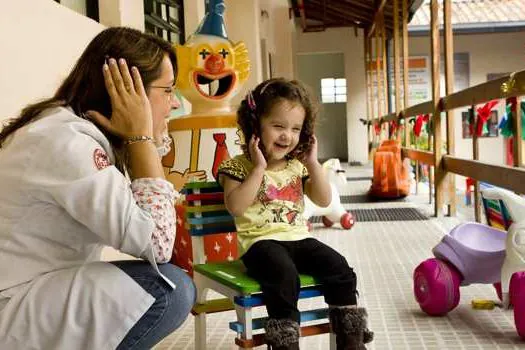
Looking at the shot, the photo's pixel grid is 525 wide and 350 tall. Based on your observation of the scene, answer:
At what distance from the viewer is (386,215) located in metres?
5.06

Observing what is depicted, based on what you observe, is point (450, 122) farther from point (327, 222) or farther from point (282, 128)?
point (282, 128)

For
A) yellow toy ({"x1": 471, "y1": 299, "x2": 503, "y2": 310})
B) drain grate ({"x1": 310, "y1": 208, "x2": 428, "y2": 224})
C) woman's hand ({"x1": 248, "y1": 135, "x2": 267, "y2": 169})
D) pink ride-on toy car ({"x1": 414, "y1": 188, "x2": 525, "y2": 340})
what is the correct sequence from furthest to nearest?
drain grate ({"x1": 310, "y1": 208, "x2": 428, "y2": 224}) → yellow toy ({"x1": 471, "y1": 299, "x2": 503, "y2": 310}) → pink ride-on toy car ({"x1": 414, "y1": 188, "x2": 525, "y2": 340}) → woman's hand ({"x1": 248, "y1": 135, "x2": 267, "y2": 169})

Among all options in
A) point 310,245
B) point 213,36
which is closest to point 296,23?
point 213,36

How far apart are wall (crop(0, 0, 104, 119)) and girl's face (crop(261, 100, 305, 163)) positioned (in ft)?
2.46

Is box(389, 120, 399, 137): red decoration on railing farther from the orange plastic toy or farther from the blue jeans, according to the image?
the blue jeans

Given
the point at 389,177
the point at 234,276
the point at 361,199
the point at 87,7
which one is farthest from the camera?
the point at 361,199

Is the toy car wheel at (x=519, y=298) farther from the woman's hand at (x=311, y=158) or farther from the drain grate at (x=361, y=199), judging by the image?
the drain grate at (x=361, y=199)

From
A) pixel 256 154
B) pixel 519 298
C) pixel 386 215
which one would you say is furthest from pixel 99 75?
pixel 386 215

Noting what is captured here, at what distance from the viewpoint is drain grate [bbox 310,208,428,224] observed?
483 centimetres

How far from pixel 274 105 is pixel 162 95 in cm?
52

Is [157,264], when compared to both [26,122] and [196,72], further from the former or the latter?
[196,72]

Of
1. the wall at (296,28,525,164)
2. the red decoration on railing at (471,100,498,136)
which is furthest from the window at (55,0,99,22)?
the wall at (296,28,525,164)

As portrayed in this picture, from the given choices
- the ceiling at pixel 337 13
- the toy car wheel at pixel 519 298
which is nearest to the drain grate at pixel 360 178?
the ceiling at pixel 337 13

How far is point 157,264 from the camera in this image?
134 cm
